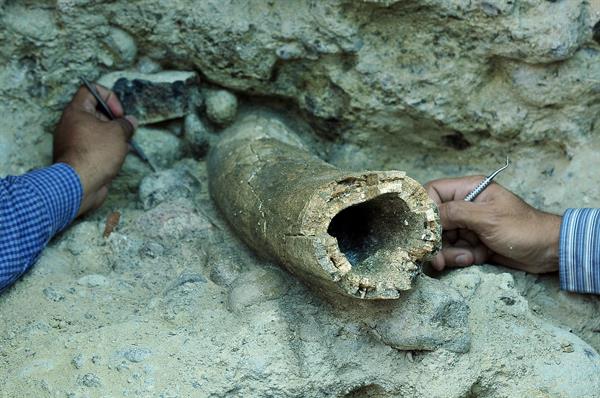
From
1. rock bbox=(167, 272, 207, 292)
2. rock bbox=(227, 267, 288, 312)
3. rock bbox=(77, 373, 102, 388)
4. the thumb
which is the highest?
the thumb

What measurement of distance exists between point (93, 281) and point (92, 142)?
1.13ft

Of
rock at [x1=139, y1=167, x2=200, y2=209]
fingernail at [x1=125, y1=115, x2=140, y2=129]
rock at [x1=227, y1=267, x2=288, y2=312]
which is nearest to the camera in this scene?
rock at [x1=227, y1=267, x2=288, y2=312]

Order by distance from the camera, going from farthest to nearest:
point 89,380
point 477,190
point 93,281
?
1. point 477,190
2. point 93,281
3. point 89,380

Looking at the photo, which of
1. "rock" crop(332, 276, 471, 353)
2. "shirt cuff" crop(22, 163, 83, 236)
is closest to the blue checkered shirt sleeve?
"shirt cuff" crop(22, 163, 83, 236)

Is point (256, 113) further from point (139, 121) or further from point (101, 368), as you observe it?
point (101, 368)

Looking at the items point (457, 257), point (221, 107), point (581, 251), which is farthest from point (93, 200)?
point (581, 251)

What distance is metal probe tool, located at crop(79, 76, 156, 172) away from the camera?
1907 millimetres

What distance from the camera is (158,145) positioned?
194 cm

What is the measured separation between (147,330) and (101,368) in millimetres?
102

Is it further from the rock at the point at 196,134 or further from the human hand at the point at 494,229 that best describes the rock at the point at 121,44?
the human hand at the point at 494,229

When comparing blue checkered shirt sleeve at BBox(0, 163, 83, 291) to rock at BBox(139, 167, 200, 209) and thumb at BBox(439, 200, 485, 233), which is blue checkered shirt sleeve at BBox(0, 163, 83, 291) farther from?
thumb at BBox(439, 200, 485, 233)

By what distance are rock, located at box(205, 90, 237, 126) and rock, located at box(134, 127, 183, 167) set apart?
102 millimetres

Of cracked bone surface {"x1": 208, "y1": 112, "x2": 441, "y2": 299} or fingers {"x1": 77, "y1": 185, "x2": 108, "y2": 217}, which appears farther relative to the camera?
fingers {"x1": 77, "y1": 185, "x2": 108, "y2": 217}

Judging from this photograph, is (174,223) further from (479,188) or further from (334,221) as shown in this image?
(479,188)
